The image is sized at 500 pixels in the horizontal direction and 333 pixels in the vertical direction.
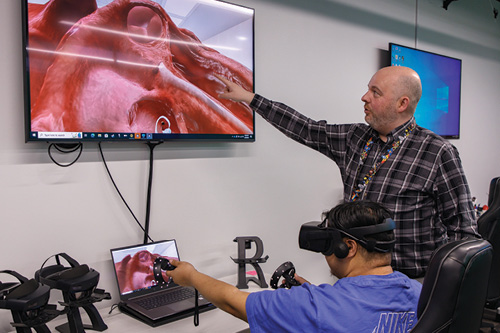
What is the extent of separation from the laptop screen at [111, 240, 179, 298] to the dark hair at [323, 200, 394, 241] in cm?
97

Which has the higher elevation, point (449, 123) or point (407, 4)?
point (407, 4)

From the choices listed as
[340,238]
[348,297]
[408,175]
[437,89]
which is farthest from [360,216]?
[437,89]

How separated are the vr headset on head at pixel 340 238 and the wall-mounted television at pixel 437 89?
252 centimetres

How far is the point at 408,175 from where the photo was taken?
1788 millimetres

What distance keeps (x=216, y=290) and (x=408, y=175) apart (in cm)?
105

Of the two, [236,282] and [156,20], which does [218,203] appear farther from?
[156,20]

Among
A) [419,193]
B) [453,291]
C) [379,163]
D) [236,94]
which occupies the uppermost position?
[236,94]

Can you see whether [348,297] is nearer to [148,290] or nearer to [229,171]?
[148,290]

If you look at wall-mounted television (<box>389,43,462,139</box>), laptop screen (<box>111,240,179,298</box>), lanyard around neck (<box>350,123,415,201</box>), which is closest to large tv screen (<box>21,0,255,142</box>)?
laptop screen (<box>111,240,179,298</box>)

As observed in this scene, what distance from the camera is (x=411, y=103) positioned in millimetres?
1851

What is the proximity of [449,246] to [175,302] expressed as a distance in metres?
1.19

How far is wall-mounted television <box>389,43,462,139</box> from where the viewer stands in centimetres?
345

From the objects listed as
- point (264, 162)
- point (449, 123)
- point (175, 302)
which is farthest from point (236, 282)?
point (449, 123)

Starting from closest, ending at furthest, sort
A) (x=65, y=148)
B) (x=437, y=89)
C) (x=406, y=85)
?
(x=65, y=148) → (x=406, y=85) → (x=437, y=89)
